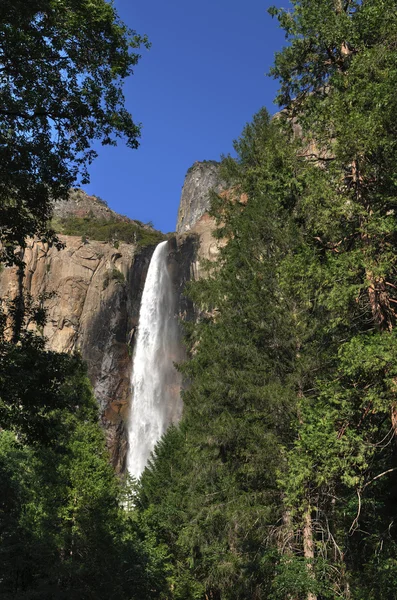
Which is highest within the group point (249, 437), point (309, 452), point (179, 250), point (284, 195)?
point (179, 250)

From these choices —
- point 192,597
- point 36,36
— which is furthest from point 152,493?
point 36,36

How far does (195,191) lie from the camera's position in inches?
2793

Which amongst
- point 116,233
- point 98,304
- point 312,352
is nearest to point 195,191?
point 116,233

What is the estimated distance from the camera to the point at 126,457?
33625 millimetres

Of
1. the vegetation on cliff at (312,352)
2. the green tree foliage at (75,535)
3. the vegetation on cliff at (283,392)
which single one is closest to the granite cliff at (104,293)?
the vegetation on cliff at (283,392)

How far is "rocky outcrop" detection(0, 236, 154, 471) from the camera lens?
121 ft

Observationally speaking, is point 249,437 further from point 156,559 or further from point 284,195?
point 156,559

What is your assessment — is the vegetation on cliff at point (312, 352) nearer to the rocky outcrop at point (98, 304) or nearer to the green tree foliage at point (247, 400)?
the green tree foliage at point (247, 400)

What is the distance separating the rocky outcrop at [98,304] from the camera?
121ft

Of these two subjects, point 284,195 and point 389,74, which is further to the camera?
point 284,195

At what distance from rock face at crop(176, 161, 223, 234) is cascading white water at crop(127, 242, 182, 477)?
1100 inches

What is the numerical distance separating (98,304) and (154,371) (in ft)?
25.1

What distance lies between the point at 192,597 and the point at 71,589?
6.61 metres

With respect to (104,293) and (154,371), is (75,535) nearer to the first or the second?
(154,371)
